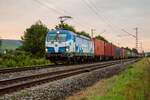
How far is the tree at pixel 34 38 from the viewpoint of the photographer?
97.6 m

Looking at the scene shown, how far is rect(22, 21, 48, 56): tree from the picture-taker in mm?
97550

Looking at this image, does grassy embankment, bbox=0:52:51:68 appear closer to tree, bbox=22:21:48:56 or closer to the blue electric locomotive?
the blue electric locomotive

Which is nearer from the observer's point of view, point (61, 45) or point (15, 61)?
point (15, 61)

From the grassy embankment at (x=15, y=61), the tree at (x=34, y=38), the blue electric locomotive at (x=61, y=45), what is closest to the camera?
the grassy embankment at (x=15, y=61)

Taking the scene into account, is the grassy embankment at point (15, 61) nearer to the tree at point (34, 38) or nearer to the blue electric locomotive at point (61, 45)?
the blue electric locomotive at point (61, 45)

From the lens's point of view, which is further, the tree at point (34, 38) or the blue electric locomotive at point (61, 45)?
the tree at point (34, 38)

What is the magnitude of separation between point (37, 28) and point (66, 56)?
7180 cm

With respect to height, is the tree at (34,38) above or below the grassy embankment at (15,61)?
above

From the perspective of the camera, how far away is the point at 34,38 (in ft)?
341

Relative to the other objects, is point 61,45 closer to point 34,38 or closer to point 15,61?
point 15,61

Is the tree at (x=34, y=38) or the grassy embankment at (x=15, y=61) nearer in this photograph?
the grassy embankment at (x=15, y=61)

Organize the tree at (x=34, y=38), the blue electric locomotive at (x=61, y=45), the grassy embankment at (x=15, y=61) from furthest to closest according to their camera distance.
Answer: the tree at (x=34, y=38) → the blue electric locomotive at (x=61, y=45) → the grassy embankment at (x=15, y=61)

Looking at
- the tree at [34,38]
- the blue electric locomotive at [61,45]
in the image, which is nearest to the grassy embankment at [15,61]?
the blue electric locomotive at [61,45]

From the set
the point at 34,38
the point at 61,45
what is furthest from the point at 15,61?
the point at 34,38
